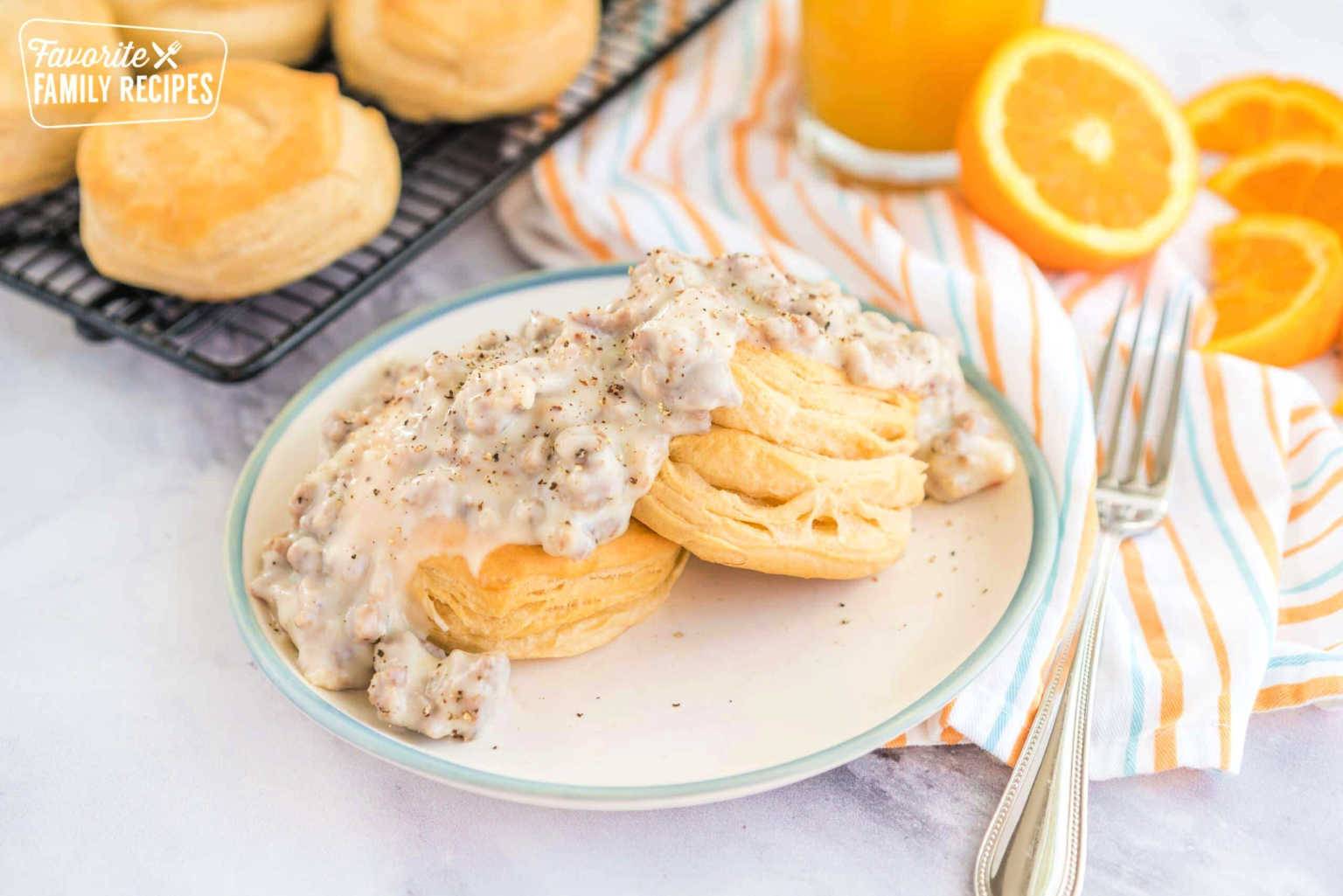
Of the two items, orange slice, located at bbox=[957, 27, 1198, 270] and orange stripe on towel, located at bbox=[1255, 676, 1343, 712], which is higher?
orange slice, located at bbox=[957, 27, 1198, 270]

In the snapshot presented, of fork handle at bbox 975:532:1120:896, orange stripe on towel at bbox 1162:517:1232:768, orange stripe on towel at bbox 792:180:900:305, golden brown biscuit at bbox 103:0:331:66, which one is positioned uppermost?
golden brown biscuit at bbox 103:0:331:66

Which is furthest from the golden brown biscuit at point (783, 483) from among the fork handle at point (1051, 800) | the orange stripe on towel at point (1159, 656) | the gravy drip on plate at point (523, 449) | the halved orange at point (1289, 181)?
the halved orange at point (1289, 181)

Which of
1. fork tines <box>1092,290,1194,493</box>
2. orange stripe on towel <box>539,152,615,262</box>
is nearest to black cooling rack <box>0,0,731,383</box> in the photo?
orange stripe on towel <box>539,152,615,262</box>

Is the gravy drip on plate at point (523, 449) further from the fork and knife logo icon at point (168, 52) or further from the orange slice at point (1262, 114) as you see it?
the orange slice at point (1262, 114)

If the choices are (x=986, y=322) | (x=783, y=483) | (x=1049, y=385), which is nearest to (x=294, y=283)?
(x=783, y=483)

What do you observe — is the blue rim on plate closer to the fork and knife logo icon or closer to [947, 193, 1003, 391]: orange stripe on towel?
[947, 193, 1003, 391]: orange stripe on towel

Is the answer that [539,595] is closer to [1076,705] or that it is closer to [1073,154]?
[1076,705]

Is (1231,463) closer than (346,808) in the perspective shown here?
No
